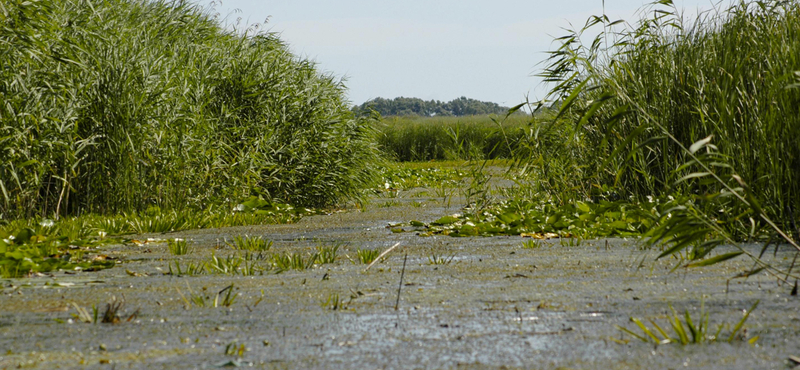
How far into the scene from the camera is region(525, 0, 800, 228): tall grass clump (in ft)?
13.9

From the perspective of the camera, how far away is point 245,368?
2.01 m


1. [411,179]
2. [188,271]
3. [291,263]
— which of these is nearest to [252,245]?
[291,263]

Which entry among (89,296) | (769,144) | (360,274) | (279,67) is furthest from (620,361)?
(279,67)

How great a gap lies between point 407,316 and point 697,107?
3.07 meters

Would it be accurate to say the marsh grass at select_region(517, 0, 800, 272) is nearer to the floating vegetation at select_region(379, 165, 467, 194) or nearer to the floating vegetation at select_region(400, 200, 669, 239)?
the floating vegetation at select_region(400, 200, 669, 239)

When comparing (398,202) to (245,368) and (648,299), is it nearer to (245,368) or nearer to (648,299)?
(648,299)

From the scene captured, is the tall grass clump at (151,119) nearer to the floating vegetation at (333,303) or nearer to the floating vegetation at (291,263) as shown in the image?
the floating vegetation at (291,263)

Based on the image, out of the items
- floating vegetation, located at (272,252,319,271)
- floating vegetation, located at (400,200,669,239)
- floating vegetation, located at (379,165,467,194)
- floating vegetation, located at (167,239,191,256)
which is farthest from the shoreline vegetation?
floating vegetation, located at (379,165,467,194)

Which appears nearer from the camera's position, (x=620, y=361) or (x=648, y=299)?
(x=620, y=361)

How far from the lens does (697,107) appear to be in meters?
4.83

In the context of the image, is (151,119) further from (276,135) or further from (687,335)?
(687,335)

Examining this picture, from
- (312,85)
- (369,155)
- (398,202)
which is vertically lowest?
(398,202)

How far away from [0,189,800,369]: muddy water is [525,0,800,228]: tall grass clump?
0.65 metres

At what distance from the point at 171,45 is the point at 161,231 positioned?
348 centimetres
